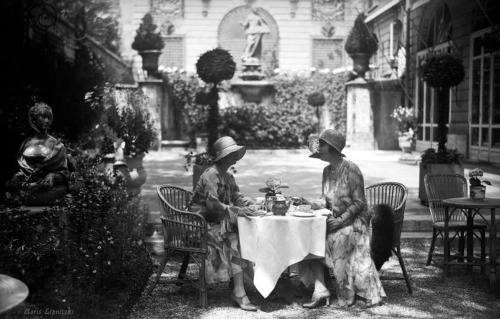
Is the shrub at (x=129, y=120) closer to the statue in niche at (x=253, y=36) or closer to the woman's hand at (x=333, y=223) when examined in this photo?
the woman's hand at (x=333, y=223)

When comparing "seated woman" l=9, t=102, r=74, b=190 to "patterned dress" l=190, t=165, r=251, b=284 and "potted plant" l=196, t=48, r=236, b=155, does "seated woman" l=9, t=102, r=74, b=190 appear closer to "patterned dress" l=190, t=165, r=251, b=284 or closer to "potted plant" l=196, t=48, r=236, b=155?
"patterned dress" l=190, t=165, r=251, b=284

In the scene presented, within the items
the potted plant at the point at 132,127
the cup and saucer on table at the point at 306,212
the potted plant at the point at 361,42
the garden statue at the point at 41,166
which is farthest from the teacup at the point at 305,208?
the potted plant at the point at 361,42

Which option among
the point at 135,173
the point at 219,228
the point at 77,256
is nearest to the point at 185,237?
the point at 219,228

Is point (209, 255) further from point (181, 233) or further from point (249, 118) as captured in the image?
point (249, 118)

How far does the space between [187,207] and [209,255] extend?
592 mm

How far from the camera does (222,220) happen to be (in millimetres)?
Answer: 6090

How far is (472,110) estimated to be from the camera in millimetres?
18406

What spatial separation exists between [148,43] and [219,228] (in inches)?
659

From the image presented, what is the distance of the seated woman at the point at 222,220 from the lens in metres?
6.01

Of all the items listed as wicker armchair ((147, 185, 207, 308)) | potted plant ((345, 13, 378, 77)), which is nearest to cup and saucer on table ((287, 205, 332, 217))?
wicker armchair ((147, 185, 207, 308))

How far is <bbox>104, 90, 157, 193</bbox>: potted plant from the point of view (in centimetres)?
984

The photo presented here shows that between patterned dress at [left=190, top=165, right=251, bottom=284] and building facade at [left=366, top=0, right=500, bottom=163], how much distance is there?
864 centimetres

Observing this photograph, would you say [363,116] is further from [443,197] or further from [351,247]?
[351,247]

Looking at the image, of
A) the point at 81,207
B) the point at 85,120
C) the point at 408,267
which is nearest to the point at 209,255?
the point at 81,207
